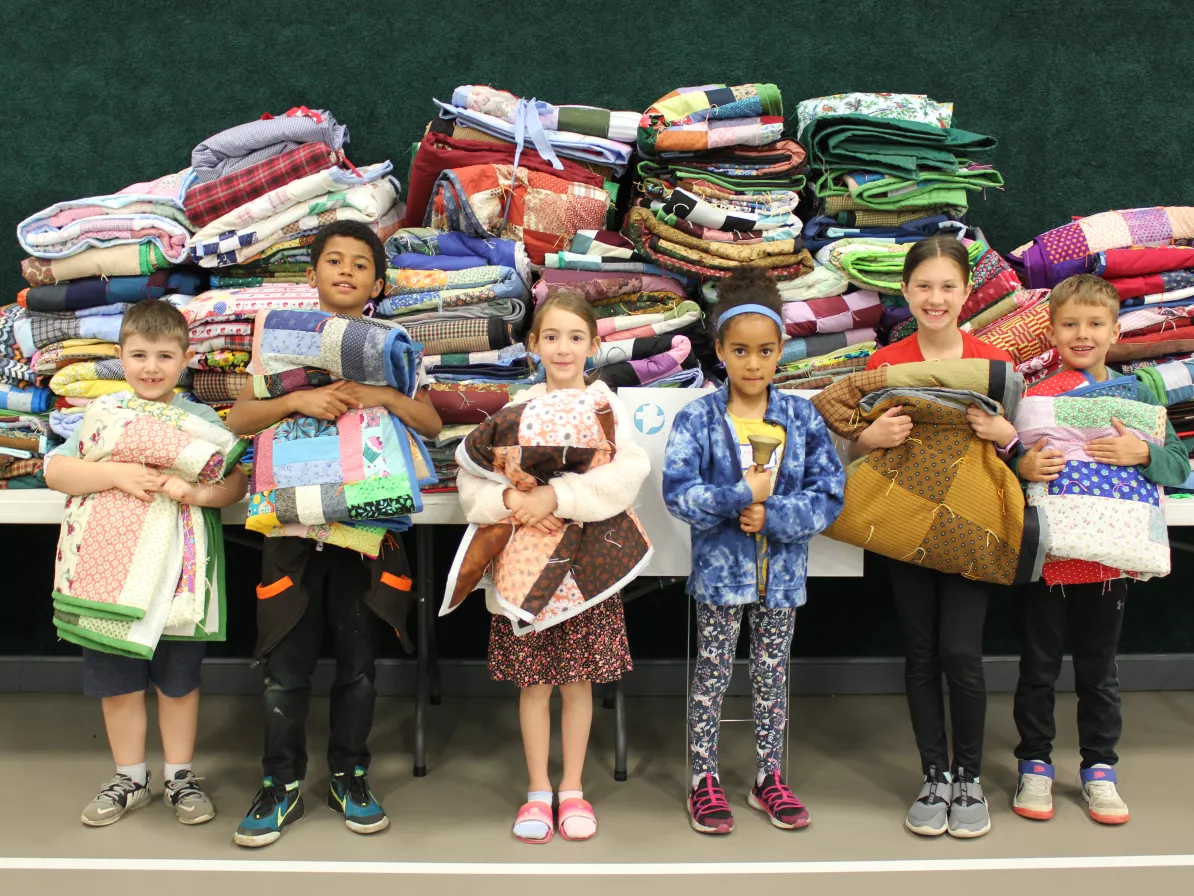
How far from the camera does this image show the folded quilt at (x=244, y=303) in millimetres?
2715

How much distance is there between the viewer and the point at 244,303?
2.74 metres

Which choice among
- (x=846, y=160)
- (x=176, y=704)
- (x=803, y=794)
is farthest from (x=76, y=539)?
(x=846, y=160)

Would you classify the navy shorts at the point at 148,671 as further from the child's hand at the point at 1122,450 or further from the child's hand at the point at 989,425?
the child's hand at the point at 1122,450

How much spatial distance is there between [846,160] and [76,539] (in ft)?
7.44

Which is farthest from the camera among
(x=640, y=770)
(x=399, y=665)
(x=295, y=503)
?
(x=399, y=665)

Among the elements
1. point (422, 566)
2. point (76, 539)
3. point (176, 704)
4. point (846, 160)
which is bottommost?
point (176, 704)

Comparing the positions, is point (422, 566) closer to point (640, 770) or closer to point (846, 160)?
point (640, 770)

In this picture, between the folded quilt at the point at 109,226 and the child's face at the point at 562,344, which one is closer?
the child's face at the point at 562,344

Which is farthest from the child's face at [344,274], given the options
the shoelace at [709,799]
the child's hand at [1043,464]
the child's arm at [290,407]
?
the child's hand at [1043,464]

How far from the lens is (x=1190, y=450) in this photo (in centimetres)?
276

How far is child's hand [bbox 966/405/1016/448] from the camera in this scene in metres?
2.36

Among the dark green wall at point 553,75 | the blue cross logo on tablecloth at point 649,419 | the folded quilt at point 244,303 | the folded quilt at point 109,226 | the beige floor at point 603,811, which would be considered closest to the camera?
the beige floor at point 603,811

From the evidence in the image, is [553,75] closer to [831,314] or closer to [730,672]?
[831,314]

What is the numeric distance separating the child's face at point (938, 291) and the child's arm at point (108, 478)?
1.86 m
